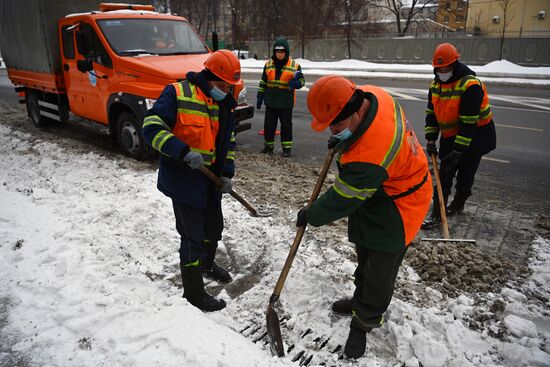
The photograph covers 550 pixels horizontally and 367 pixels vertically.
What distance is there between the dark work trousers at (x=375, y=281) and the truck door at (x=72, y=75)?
20.7 feet

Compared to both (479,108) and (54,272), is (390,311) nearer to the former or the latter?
(479,108)

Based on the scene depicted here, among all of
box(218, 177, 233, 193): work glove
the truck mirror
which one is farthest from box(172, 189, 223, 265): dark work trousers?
the truck mirror

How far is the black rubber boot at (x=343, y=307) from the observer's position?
313 centimetres

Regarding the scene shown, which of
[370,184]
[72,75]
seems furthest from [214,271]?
[72,75]

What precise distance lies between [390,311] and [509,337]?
0.82m

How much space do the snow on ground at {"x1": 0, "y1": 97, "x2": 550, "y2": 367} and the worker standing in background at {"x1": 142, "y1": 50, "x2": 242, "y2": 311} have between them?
397mm

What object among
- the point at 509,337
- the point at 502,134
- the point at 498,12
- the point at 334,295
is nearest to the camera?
the point at 509,337

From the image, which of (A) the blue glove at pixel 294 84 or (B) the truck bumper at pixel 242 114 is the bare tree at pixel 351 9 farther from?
(B) the truck bumper at pixel 242 114

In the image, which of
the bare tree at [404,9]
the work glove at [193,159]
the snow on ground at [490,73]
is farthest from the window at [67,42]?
the bare tree at [404,9]

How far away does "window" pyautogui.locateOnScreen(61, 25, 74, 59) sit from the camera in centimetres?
722

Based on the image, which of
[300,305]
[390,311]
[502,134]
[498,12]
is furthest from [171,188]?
[498,12]

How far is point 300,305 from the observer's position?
3.24 meters

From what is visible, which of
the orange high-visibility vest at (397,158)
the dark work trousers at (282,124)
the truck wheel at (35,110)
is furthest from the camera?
the truck wheel at (35,110)

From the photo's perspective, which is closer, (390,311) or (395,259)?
(395,259)
